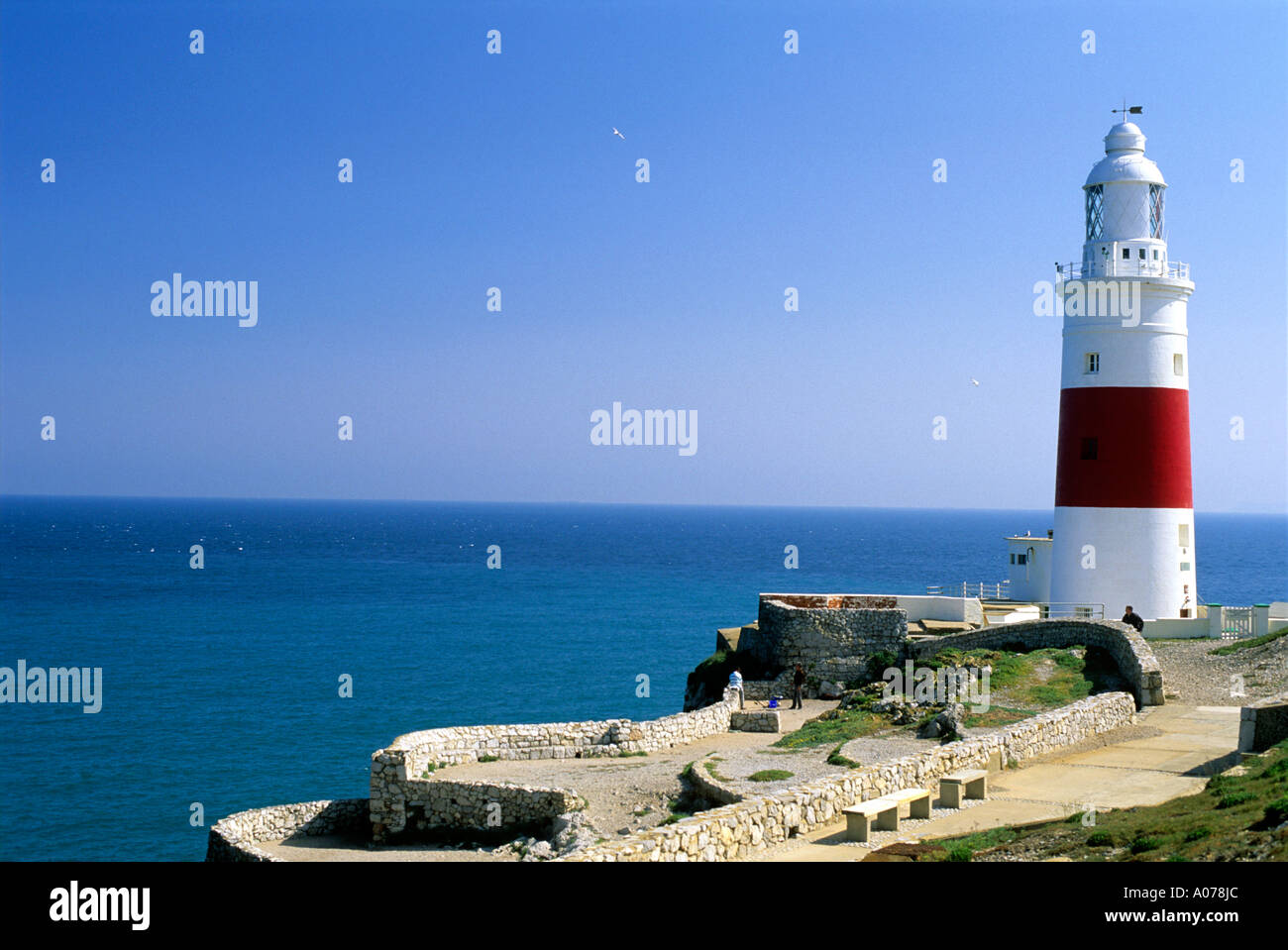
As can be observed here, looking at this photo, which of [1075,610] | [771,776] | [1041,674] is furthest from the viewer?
[1075,610]

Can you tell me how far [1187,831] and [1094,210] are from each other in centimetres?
2416

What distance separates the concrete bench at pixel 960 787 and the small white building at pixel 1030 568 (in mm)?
20786

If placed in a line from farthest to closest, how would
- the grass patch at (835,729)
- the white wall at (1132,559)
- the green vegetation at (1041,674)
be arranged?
1. the white wall at (1132,559)
2. the green vegetation at (1041,674)
3. the grass patch at (835,729)

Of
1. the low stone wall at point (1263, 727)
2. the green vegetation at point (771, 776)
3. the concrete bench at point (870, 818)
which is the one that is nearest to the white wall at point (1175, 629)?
the low stone wall at point (1263, 727)

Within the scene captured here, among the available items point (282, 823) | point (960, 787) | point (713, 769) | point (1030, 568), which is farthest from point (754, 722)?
point (1030, 568)

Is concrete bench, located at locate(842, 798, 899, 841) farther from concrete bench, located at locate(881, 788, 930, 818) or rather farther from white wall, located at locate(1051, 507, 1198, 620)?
white wall, located at locate(1051, 507, 1198, 620)

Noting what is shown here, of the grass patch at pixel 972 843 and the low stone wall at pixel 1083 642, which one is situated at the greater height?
the low stone wall at pixel 1083 642

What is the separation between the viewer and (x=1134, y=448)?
30375 mm

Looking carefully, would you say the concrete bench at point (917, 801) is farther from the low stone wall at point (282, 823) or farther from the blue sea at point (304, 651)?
the blue sea at point (304, 651)

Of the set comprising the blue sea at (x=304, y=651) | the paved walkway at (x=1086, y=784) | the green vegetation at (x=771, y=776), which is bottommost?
the blue sea at (x=304, y=651)

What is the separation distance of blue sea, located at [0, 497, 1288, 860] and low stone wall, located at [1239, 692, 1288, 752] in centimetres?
2185

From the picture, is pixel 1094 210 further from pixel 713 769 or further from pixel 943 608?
pixel 713 769

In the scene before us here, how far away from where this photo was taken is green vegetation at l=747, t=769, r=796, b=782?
18859 millimetres

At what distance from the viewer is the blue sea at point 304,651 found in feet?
107
